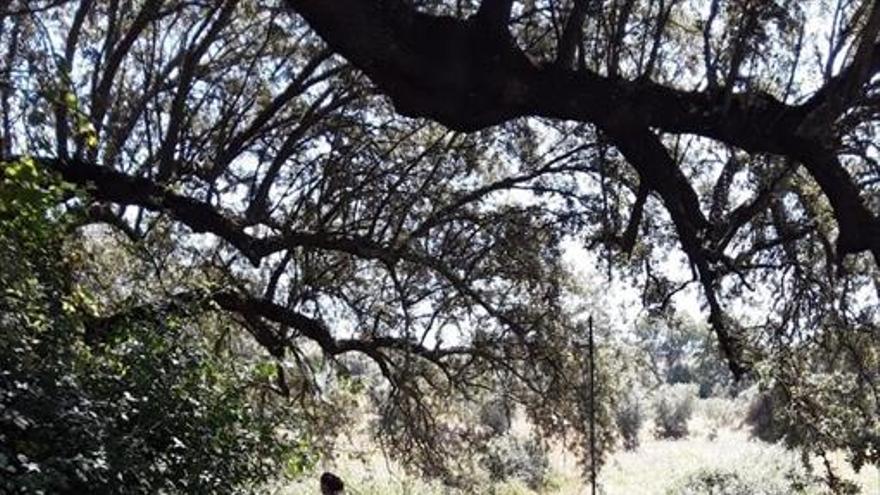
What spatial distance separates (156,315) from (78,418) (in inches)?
55.5

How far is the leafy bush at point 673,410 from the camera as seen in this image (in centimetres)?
4072

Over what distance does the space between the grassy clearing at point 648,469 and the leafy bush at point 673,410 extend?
64 cm

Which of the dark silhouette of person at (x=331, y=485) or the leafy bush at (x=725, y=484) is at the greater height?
the leafy bush at (x=725, y=484)

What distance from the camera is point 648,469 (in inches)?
1137

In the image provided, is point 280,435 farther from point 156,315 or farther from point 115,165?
point 115,165

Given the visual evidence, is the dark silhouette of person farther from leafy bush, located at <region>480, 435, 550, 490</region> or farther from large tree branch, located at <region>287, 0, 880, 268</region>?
leafy bush, located at <region>480, 435, 550, 490</region>

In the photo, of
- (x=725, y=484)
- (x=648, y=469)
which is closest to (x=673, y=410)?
(x=648, y=469)

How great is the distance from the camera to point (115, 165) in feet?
32.6

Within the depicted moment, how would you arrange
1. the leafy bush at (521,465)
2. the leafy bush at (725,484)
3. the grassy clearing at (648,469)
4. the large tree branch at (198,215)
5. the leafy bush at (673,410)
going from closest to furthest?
the large tree branch at (198,215) < the grassy clearing at (648,469) < the leafy bush at (521,465) < the leafy bush at (725,484) < the leafy bush at (673,410)

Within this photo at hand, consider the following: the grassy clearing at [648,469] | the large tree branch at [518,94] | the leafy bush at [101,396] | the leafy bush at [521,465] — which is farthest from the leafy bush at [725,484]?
the leafy bush at [101,396]

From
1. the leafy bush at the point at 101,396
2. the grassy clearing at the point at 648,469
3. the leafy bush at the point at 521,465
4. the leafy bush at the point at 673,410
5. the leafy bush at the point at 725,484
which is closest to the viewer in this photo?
the leafy bush at the point at 101,396

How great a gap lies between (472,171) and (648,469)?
2059cm

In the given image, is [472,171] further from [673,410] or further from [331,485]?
[673,410]

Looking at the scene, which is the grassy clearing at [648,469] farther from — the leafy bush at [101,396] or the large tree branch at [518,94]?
the large tree branch at [518,94]
